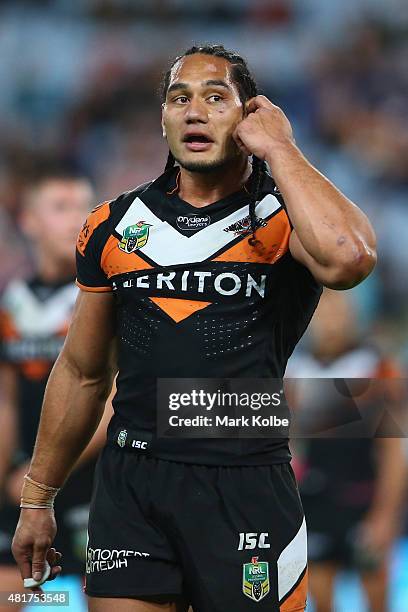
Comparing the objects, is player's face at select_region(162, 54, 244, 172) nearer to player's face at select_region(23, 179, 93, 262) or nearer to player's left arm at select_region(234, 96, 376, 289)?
player's left arm at select_region(234, 96, 376, 289)

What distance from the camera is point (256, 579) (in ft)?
8.04

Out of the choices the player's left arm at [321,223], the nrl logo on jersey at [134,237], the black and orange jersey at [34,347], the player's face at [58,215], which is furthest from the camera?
the player's face at [58,215]

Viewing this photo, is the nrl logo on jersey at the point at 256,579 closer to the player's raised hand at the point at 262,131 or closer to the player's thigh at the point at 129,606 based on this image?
the player's thigh at the point at 129,606

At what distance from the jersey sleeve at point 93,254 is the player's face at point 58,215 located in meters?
2.77

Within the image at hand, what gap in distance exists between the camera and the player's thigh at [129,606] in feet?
7.99

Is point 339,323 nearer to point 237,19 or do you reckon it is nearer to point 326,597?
point 326,597

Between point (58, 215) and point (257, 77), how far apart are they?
1.45m

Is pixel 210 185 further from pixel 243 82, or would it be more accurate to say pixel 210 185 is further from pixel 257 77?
pixel 257 77

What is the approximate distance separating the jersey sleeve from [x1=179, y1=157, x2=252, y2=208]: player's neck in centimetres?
23

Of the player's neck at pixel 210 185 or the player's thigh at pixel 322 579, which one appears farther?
the player's thigh at pixel 322 579

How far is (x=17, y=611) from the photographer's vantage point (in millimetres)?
5035

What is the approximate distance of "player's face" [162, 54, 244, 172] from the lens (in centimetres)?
260

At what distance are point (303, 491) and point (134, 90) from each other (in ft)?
8.08

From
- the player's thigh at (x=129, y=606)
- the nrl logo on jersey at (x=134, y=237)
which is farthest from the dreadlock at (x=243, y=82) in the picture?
the player's thigh at (x=129, y=606)
